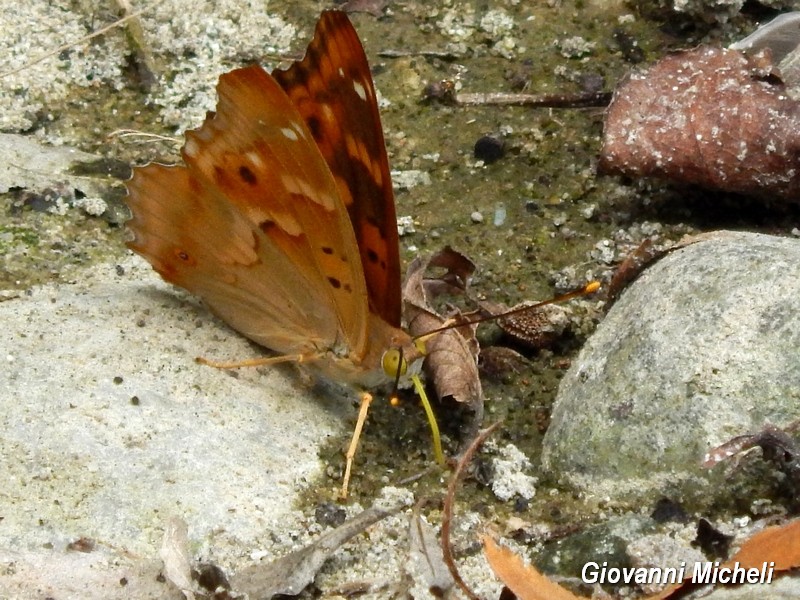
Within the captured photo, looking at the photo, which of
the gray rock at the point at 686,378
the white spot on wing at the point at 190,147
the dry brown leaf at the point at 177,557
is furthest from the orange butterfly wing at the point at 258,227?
the dry brown leaf at the point at 177,557

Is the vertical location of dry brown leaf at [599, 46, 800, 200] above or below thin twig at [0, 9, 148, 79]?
below

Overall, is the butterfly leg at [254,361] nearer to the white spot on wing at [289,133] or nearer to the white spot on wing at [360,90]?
the white spot on wing at [289,133]

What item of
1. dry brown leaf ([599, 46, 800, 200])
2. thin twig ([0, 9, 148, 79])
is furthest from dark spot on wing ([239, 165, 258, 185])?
thin twig ([0, 9, 148, 79])

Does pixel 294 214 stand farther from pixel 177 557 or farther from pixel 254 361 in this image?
pixel 177 557

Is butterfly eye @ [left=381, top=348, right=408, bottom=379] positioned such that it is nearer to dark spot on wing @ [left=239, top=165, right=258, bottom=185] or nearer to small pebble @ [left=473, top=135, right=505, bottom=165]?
dark spot on wing @ [left=239, top=165, right=258, bottom=185]

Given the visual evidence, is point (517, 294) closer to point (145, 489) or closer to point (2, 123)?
point (145, 489)

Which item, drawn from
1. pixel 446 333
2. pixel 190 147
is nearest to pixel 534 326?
pixel 446 333
